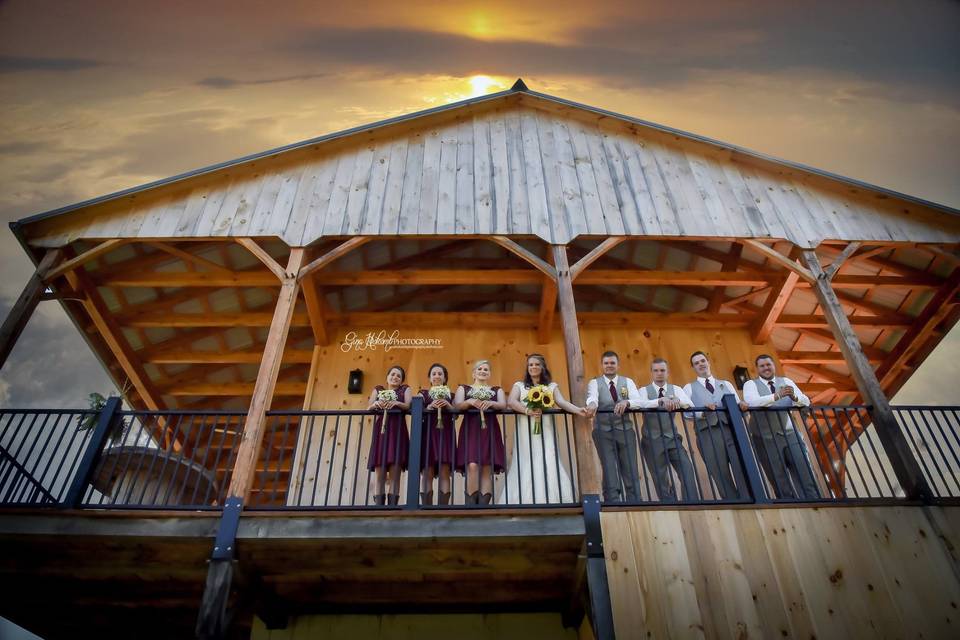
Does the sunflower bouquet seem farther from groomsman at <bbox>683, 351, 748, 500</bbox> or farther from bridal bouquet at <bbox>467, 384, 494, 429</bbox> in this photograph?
groomsman at <bbox>683, 351, 748, 500</bbox>

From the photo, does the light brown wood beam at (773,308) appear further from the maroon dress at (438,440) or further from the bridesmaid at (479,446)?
the maroon dress at (438,440)

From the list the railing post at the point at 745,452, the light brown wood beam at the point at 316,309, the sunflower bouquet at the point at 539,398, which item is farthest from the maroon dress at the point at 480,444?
the light brown wood beam at the point at 316,309

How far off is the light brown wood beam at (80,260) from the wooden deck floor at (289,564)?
136 inches

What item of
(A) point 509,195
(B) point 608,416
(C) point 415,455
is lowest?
(C) point 415,455

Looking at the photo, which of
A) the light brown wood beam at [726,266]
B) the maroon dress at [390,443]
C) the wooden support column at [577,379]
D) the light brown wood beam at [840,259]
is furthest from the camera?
the light brown wood beam at [726,266]

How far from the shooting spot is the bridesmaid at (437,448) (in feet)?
18.5

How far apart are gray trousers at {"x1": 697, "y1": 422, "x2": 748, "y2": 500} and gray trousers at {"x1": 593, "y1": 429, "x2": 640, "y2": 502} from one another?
0.70 m

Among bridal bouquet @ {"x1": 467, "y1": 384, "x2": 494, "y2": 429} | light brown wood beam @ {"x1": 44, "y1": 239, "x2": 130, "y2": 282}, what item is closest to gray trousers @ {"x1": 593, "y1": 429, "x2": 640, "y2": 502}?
bridal bouquet @ {"x1": 467, "y1": 384, "x2": 494, "y2": 429}

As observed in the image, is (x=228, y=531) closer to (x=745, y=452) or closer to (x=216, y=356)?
(x=745, y=452)

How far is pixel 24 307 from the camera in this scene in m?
6.76

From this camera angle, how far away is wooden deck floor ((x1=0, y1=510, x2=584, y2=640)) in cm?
516

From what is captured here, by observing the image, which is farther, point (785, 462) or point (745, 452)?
point (785, 462)

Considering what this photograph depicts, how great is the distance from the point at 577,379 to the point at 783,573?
2.55 meters

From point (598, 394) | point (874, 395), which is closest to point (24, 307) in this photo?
point (598, 394)
